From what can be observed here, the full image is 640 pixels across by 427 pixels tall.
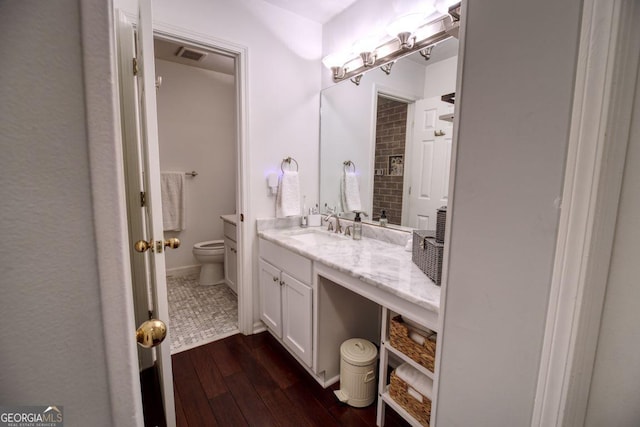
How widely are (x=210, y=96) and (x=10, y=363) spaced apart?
3.83 meters

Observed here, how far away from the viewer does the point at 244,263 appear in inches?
90.4

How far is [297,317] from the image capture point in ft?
6.11

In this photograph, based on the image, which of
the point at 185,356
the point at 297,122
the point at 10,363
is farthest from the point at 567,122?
the point at 185,356

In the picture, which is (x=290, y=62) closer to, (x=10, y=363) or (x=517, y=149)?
(x=517, y=149)

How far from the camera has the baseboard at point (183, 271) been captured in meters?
3.54

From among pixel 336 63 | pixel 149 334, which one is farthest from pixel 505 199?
pixel 336 63

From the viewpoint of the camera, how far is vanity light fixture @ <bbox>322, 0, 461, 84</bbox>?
1.56 m

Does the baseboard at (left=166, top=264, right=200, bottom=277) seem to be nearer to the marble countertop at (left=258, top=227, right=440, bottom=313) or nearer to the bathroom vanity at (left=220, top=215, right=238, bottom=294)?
the bathroom vanity at (left=220, top=215, right=238, bottom=294)

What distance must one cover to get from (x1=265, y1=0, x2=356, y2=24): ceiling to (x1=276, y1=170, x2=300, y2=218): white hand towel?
4.08 ft

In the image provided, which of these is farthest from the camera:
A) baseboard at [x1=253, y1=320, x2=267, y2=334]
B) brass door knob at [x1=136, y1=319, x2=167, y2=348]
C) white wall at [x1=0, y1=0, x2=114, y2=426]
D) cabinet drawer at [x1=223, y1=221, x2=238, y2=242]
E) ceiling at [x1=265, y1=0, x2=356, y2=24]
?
cabinet drawer at [x1=223, y1=221, x2=238, y2=242]

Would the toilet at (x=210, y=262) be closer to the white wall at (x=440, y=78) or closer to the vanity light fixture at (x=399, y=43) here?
the vanity light fixture at (x=399, y=43)

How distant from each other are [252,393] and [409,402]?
925 millimetres

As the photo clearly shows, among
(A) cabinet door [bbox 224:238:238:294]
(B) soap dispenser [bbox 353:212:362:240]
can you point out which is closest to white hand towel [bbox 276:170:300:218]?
(B) soap dispenser [bbox 353:212:362:240]

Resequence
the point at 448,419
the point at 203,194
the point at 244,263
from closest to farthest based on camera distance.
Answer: the point at 448,419 < the point at 244,263 < the point at 203,194
